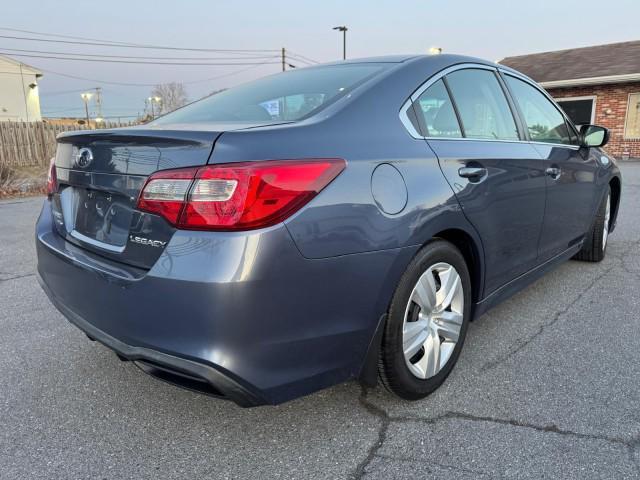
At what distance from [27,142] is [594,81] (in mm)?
19838

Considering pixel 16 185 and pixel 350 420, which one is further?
pixel 16 185

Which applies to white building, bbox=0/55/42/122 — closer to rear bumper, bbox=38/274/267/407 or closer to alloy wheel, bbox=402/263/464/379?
rear bumper, bbox=38/274/267/407

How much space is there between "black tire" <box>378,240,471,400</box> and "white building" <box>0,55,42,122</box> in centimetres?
4155

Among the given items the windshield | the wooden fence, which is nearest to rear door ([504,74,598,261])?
the windshield

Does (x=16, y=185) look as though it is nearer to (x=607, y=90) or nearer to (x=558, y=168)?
(x=558, y=168)

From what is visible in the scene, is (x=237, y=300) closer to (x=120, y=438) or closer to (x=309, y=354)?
(x=309, y=354)

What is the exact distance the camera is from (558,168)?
3301 millimetres

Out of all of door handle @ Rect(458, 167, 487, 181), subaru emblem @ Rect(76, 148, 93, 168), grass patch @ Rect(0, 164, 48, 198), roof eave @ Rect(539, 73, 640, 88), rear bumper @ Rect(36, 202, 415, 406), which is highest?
roof eave @ Rect(539, 73, 640, 88)

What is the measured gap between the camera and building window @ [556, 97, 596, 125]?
18953 millimetres

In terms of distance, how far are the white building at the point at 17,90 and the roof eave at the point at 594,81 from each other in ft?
114

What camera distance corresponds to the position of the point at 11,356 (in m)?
2.84

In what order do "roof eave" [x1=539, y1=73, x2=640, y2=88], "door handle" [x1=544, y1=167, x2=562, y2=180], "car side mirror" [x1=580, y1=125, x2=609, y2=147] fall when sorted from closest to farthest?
"door handle" [x1=544, y1=167, x2=562, y2=180] → "car side mirror" [x1=580, y1=125, x2=609, y2=147] → "roof eave" [x1=539, y1=73, x2=640, y2=88]

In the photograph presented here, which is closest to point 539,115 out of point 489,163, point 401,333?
point 489,163

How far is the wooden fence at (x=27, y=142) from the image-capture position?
52.9ft
